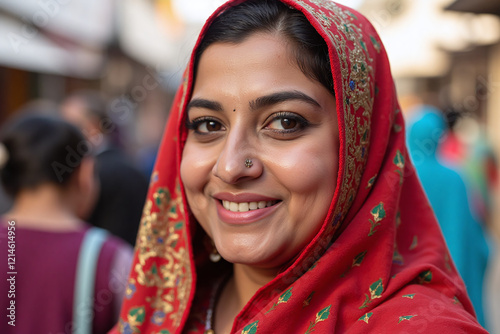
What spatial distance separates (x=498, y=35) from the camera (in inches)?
259

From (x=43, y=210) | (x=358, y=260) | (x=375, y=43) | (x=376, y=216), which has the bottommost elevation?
(x=43, y=210)

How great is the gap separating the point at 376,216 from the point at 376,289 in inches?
7.7

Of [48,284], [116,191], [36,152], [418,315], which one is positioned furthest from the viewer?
[116,191]

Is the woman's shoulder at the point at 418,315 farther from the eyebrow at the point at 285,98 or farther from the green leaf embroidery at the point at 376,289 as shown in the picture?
the eyebrow at the point at 285,98

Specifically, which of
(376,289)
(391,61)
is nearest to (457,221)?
(376,289)

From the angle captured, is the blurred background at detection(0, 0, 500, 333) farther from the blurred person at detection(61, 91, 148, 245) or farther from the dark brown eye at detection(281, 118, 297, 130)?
the dark brown eye at detection(281, 118, 297, 130)

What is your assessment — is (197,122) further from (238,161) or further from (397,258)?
(397,258)

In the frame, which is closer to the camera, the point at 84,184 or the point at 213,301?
the point at 213,301

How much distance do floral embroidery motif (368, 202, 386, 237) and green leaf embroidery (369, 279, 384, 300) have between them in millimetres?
130

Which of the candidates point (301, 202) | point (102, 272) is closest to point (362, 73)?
point (301, 202)

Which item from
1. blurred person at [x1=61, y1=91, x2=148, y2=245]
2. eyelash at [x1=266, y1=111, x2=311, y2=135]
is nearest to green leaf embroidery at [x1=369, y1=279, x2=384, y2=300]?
eyelash at [x1=266, y1=111, x2=311, y2=135]

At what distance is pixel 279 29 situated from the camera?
1437 mm

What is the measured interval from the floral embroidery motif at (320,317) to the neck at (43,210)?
1369mm

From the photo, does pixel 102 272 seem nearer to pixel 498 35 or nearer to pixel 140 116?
pixel 498 35
